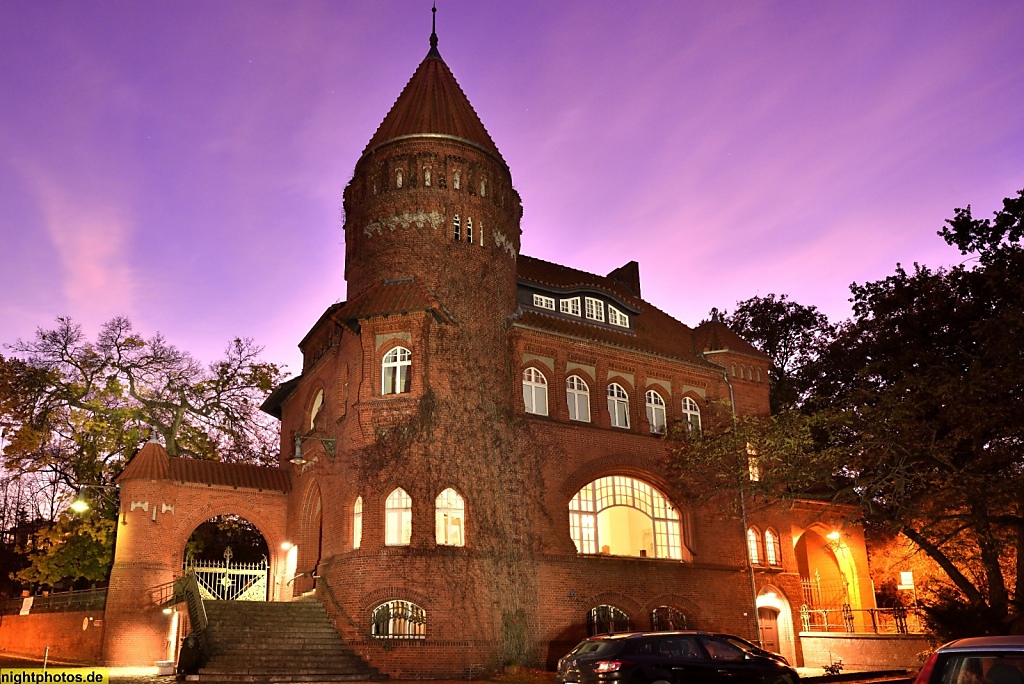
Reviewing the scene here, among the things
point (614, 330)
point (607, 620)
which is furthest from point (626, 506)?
point (614, 330)

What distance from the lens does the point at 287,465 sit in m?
32.3

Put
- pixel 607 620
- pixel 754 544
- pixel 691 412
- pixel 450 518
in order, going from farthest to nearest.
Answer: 1. pixel 691 412
2. pixel 754 544
3. pixel 607 620
4. pixel 450 518

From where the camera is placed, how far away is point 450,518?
24.6m

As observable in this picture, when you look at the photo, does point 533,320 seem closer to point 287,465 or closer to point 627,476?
point 627,476

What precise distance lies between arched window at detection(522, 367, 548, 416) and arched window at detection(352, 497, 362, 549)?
5.55 metres

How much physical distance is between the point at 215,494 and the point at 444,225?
38.0 ft

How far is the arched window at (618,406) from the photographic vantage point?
2889cm

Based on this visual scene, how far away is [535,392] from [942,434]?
37.5 feet

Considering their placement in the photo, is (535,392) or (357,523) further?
(535,392)

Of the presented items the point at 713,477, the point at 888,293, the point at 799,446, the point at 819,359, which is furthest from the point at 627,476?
the point at 819,359

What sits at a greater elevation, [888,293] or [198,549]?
[888,293]

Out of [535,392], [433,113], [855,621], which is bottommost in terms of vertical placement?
[855,621]

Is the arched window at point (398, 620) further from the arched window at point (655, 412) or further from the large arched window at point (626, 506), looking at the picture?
the arched window at point (655, 412)

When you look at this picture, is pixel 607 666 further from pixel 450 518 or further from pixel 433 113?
pixel 433 113
